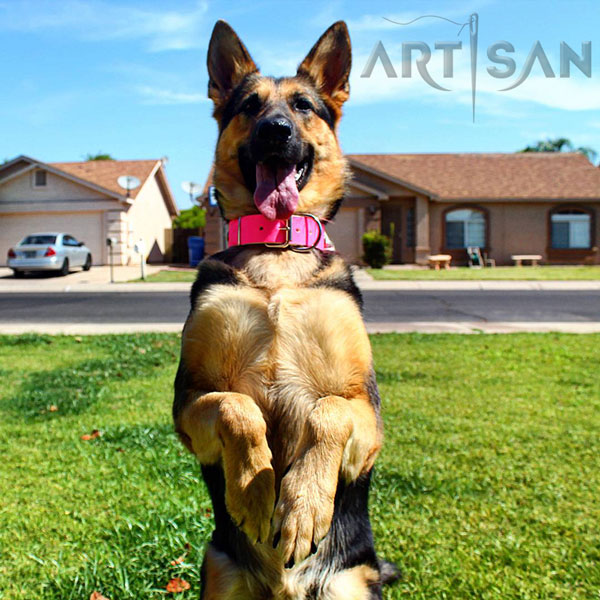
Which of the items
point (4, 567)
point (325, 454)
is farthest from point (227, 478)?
point (4, 567)

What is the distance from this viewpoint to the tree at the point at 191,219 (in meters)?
37.2

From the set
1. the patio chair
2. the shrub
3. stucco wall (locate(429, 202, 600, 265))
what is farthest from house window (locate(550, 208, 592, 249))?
the shrub

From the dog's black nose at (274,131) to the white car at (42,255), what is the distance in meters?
23.8

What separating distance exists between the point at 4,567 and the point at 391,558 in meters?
2.05

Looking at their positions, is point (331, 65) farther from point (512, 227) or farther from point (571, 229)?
point (571, 229)

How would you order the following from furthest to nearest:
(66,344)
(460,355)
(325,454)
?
(66,344)
(460,355)
(325,454)

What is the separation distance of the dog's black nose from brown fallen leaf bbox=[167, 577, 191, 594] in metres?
2.20

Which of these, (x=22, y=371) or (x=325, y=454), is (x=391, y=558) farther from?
(x=22, y=371)

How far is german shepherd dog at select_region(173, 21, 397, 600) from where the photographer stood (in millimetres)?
2225

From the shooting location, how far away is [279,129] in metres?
2.70

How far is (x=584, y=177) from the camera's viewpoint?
107ft

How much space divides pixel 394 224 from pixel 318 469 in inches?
1177

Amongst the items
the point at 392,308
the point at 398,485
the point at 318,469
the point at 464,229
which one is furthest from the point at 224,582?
the point at 464,229

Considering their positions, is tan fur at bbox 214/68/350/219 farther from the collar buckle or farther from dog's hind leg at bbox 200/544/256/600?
dog's hind leg at bbox 200/544/256/600
